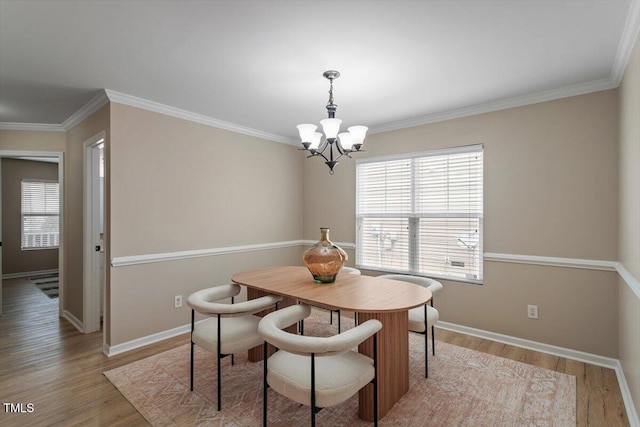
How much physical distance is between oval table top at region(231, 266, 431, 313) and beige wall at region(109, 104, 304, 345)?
3.50 ft

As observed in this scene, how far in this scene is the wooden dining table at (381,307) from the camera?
201 cm

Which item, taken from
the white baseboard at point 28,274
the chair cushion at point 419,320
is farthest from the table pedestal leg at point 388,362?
the white baseboard at point 28,274

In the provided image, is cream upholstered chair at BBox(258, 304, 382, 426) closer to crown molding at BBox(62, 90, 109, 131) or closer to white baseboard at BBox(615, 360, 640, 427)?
white baseboard at BBox(615, 360, 640, 427)

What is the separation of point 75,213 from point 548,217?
5123mm

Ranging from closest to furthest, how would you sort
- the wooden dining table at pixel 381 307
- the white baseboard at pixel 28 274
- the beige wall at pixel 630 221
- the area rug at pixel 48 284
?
the beige wall at pixel 630 221 → the wooden dining table at pixel 381 307 → the area rug at pixel 48 284 → the white baseboard at pixel 28 274

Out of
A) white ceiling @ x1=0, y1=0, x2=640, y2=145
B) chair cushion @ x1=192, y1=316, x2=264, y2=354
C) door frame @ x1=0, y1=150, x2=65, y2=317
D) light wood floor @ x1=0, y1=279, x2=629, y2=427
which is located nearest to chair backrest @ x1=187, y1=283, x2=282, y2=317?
chair cushion @ x1=192, y1=316, x2=264, y2=354

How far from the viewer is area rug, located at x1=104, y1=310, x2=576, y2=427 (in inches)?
79.4

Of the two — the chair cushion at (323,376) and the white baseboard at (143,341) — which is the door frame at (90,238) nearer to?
the white baseboard at (143,341)

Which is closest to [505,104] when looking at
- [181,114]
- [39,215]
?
[181,114]

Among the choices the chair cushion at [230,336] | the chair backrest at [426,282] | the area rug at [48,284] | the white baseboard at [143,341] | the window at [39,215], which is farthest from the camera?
the window at [39,215]

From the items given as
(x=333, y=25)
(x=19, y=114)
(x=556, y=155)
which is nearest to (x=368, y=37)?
(x=333, y=25)

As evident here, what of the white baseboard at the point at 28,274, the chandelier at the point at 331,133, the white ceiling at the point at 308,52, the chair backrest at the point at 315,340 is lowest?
the white baseboard at the point at 28,274

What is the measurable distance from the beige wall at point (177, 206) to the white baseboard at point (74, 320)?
1015 millimetres

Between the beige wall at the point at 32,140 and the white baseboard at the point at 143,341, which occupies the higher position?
the beige wall at the point at 32,140
